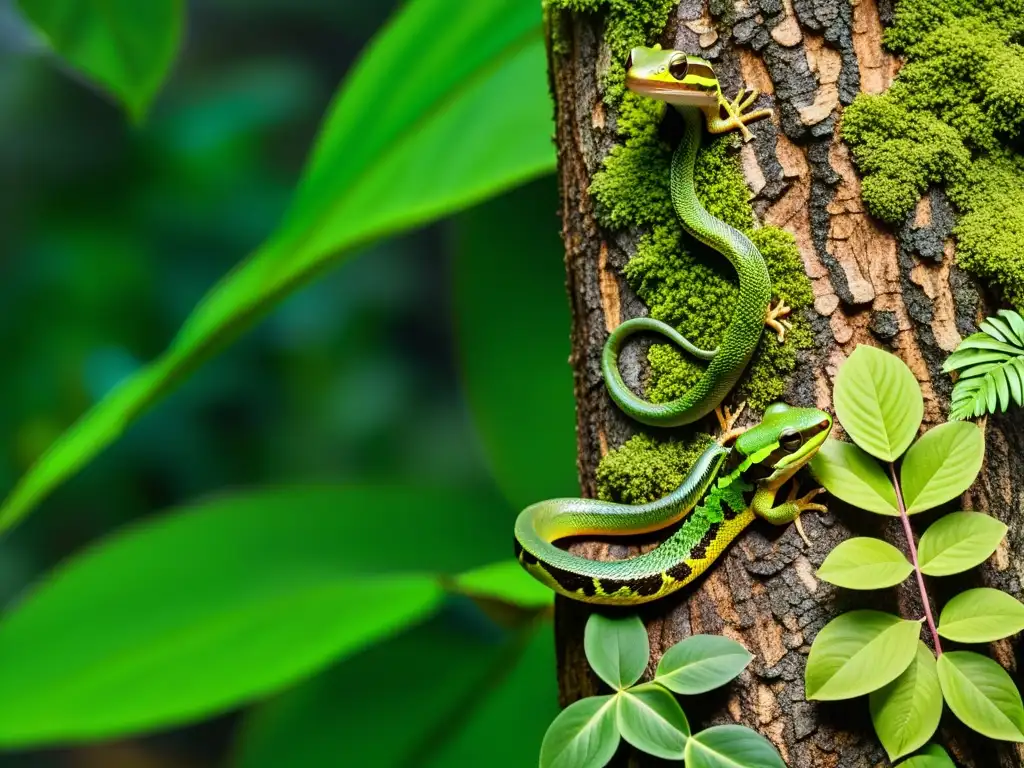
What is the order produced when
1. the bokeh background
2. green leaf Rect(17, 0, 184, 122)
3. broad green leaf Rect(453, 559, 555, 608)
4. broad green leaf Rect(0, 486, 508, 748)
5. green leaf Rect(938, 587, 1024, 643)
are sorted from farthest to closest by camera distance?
the bokeh background < green leaf Rect(17, 0, 184, 122) < broad green leaf Rect(0, 486, 508, 748) < broad green leaf Rect(453, 559, 555, 608) < green leaf Rect(938, 587, 1024, 643)

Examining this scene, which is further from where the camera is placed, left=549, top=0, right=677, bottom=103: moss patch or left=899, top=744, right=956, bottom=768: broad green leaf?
left=549, top=0, right=677, bottom=103: moss patch

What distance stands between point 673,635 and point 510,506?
0.82 metres

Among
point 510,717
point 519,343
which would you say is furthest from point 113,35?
point 510,717

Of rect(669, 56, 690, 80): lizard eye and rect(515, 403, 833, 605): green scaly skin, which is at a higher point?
rect(669, 56, 690, 80): lizard eye

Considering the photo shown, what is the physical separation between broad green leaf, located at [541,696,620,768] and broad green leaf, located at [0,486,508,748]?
0.46 m

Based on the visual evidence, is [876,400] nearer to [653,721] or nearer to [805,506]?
[805,506]

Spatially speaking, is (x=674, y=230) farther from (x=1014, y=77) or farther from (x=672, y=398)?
(x=1014, y=77)

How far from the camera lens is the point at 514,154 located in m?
1.41

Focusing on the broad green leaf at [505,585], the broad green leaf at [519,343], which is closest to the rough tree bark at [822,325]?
the broad green leaf at [505,585]

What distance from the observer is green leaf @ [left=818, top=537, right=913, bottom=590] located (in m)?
0.87

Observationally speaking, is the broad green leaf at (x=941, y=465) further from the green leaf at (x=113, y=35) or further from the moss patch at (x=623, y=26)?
the green leaf at (x=113, y=35)

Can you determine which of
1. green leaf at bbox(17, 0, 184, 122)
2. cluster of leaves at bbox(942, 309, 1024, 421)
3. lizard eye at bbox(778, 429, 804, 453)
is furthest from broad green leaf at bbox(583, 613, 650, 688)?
green leaf at bbox(17, 0, 184, 122)

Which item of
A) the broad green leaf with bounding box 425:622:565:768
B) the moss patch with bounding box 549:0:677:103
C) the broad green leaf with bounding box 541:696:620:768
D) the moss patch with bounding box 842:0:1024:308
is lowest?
the broad green leaf with bounding box 425:622:565:768

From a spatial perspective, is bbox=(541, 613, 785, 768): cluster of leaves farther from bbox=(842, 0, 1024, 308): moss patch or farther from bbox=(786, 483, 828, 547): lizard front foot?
bbox=(842, 0, 1024, 308): moss patch
